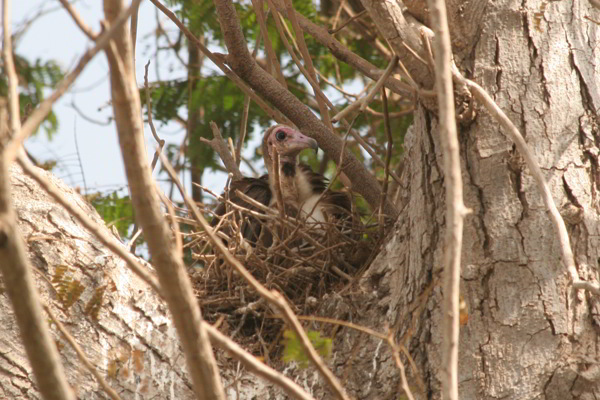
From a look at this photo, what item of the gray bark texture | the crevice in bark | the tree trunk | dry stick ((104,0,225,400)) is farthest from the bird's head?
dry stick ((104,0,225,400))

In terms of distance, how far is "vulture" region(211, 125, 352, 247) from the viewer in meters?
5.03

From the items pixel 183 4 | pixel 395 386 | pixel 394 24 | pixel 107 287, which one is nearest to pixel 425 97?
pixel 394 24

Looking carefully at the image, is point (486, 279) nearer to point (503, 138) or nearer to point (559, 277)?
point (559, 277)

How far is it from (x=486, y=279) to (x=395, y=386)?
50 centimetres

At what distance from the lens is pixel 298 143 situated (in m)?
5.32

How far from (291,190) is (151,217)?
358cm

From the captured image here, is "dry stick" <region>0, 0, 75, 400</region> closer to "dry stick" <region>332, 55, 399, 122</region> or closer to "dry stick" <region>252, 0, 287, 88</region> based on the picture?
"dry stick" <region>332, 55, 399, 122</region>

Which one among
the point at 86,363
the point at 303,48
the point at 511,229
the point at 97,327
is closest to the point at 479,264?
the point at 511,229

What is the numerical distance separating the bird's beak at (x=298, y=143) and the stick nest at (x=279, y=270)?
883 millimetres

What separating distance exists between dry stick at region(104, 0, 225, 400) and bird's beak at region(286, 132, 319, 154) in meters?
3.35

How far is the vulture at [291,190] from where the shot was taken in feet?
16.5

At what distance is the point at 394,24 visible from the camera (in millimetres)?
2990

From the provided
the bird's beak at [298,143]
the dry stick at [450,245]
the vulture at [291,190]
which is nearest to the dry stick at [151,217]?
the dry stick at [450,245]

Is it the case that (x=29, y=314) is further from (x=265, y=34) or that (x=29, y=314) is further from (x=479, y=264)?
(x=265, y=34)
